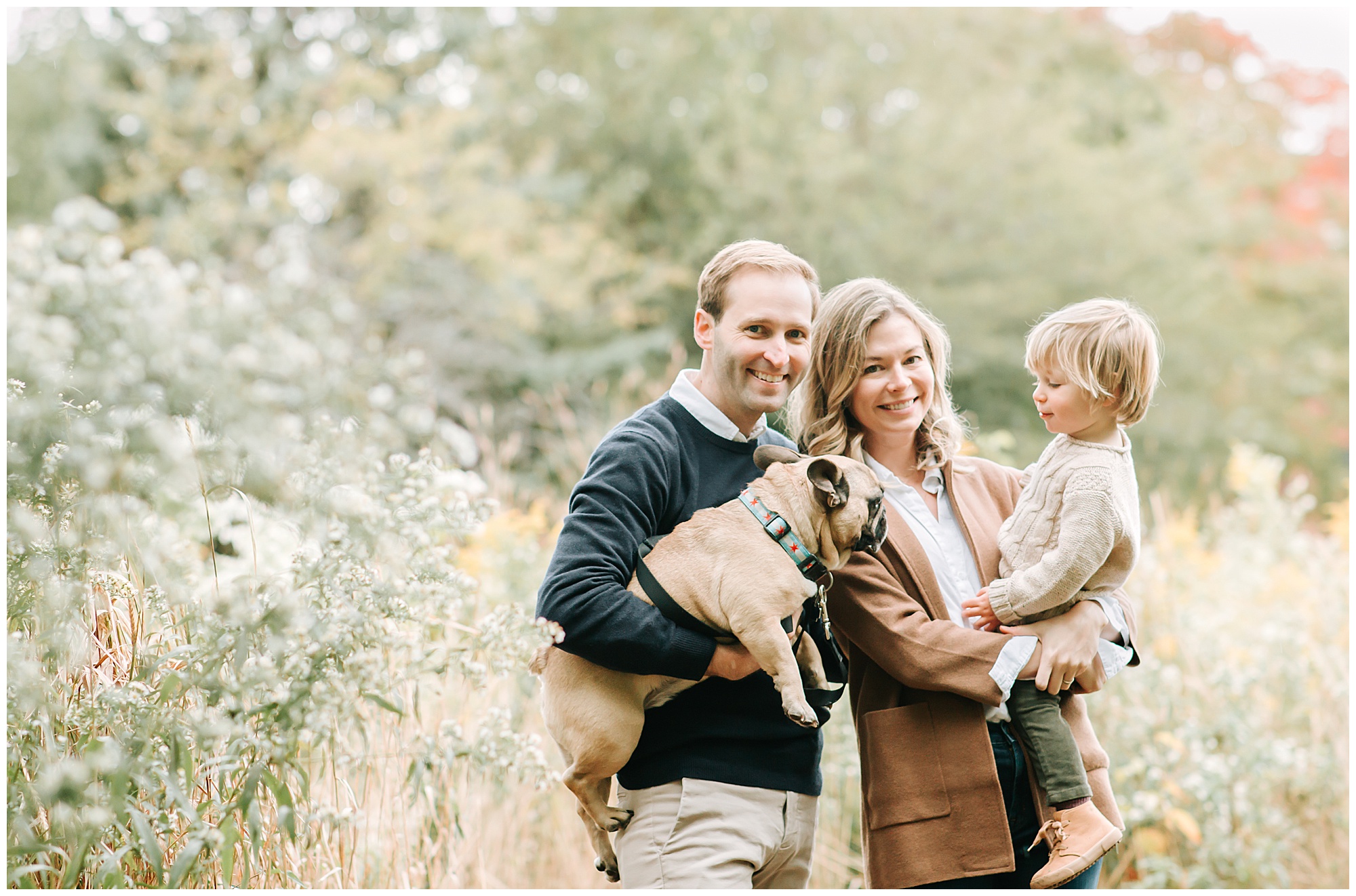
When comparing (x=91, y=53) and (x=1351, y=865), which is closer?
(x=1351, y=865)

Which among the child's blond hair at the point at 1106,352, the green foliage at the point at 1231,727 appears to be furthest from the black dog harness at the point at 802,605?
the green foliage at the point at 1231,727

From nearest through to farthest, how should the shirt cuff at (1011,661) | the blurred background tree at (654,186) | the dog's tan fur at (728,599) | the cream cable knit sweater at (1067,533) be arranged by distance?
1. the dog's tan fur at (728,599)
2. the shirt cuff at (1011,661)
3. the cream cable knit sweater at (1067,533)
4. the blurred background tree at (654,186)

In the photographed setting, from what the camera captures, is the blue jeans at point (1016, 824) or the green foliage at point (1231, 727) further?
the green foliage at point (1231, 727)

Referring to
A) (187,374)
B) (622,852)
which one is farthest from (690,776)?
(187,374)

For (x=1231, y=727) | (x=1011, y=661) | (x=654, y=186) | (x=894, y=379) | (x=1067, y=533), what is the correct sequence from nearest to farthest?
(x=1011, y=661)
(x=1067, y=533)
(x=894, y=379)
(x=1231, y=727)
(x=654, y=186)

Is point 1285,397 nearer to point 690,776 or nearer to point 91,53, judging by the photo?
point 690,776

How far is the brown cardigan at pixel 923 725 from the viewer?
8.96 ft

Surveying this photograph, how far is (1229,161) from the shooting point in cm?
1836

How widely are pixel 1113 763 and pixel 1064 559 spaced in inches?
121

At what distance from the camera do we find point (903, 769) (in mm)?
2830

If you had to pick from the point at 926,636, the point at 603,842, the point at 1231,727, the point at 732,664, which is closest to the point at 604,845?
the point at 603,842

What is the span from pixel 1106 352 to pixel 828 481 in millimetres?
988

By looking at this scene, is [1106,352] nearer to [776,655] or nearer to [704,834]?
[776,655]

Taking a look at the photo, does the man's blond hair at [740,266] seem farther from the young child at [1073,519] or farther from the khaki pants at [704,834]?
the khaki pants at [704,834]
